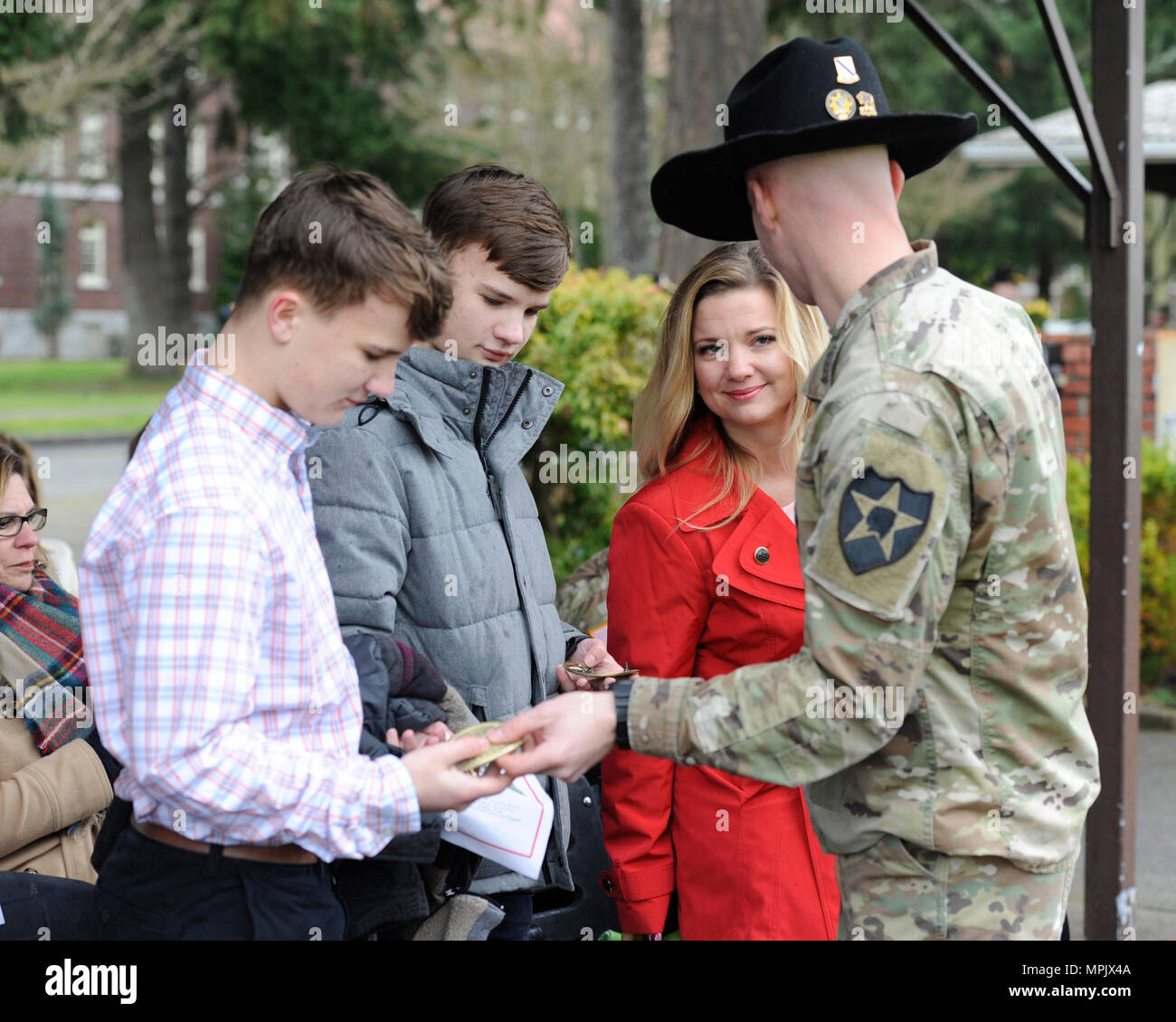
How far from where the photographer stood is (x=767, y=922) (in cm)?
285

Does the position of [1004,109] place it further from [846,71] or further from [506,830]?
[506,830]

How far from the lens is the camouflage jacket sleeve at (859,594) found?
1.97 m

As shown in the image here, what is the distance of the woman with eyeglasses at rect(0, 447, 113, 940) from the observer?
2.70 meters

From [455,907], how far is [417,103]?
74.5ft

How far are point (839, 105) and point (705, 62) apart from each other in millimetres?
6681

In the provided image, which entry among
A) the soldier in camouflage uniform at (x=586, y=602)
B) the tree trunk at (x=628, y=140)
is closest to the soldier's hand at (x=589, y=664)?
the soldier in camouflage uniform at (x=586, y=602)

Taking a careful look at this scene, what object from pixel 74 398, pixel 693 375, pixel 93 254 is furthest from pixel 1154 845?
pixel 93 254

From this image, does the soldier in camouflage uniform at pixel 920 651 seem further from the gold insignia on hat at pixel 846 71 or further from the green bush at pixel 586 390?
the green bush at pixel 586 390

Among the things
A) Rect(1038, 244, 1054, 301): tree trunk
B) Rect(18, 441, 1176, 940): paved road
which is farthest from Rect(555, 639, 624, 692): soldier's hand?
Rect(1038, 244, 1054, 301): tree trunk

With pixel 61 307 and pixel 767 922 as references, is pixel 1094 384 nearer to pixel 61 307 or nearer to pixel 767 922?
pixel 767 922

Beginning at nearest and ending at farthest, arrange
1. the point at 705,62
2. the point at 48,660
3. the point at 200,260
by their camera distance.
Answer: the point at 48,660
the point at 705,62
the point at 200,260

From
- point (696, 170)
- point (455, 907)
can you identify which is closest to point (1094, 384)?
point (696, 170)

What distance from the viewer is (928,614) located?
2.01 m

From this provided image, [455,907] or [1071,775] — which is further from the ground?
[1071,775]
